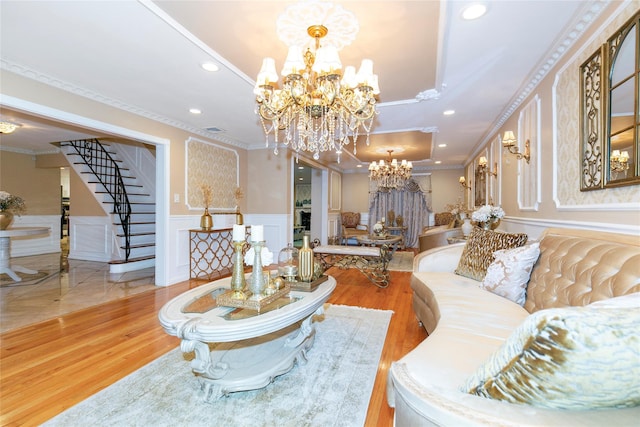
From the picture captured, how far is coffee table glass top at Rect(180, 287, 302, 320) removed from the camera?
159 cm

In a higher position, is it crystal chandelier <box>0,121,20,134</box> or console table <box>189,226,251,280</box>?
crystal chandelier <box>0,121,20,134</box>

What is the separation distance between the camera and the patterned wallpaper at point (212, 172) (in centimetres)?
455

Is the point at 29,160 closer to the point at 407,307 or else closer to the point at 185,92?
the point at 185,92

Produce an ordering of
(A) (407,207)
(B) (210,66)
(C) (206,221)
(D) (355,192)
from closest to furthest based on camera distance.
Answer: (B) (210,66)
(C) (206,221)
(A) (407,207)
(D) (355,192)

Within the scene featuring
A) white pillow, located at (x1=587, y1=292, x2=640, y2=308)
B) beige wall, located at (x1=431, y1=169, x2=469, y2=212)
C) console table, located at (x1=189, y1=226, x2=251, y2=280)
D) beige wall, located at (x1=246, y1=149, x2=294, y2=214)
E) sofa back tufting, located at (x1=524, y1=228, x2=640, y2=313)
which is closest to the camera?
white pillow, located at (x1=587, y1=292, x2=640, y2=308)

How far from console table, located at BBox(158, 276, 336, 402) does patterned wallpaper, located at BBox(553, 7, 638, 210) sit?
1882 mm

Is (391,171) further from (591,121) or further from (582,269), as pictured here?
(582,269)

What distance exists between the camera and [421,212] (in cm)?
851

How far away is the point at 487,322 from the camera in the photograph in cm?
162

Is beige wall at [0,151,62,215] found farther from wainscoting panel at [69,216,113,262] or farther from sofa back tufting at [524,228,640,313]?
sofa back tufting at [524,228,640,313]

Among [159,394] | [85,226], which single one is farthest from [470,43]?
[85,226]

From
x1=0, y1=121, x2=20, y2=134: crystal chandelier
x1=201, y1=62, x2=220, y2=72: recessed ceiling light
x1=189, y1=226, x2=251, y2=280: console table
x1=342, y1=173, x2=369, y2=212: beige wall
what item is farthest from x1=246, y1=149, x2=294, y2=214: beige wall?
x1=342, y1=173, x2=369, y2=212: beige wall

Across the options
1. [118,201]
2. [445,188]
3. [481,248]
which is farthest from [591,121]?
[118,201]

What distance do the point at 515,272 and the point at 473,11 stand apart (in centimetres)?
178
